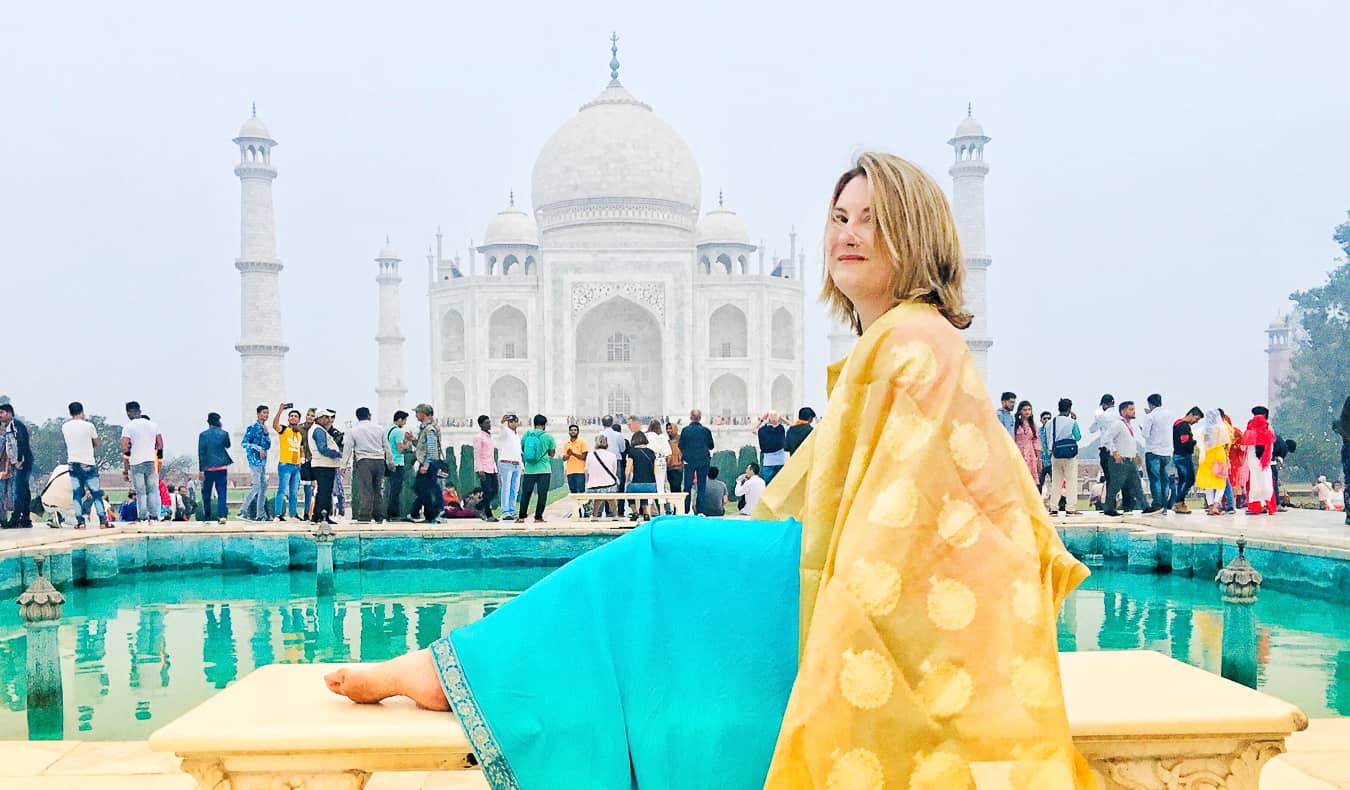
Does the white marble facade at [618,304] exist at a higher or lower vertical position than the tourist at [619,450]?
higher

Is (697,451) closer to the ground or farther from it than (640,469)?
farther from it

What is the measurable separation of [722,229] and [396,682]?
93.6ft

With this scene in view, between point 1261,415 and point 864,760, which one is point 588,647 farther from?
point 1261,415

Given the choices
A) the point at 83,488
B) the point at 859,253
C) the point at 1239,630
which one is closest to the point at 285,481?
the point at 83,488

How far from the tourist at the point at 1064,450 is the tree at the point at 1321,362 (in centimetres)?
1704

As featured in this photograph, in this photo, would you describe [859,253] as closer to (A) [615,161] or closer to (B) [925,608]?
(B) [925,608]

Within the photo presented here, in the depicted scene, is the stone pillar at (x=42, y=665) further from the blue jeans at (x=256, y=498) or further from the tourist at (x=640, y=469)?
the tourist at (x=640, y=469)

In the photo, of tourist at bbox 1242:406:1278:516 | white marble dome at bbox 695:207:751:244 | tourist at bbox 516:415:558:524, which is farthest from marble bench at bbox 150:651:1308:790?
white marble dome at bbox 695:207:751:244

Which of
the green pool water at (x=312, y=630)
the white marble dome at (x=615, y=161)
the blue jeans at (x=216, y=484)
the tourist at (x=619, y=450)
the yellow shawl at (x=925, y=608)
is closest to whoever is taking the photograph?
the yellow shawl at (x=925, y=608)

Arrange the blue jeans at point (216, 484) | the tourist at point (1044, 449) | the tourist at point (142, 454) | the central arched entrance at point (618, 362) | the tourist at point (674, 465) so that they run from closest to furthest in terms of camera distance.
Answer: the tourist at point (142, 454) → the blue jeans at point (216, 484) → the tourist at point (1044, 449) → the tourist at point (674, 465) → the central arched entrance at point (618, 362)

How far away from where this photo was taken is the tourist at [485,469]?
855 cm

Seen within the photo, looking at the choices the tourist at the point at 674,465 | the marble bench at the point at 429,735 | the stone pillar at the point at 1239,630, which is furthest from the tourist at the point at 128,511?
the stone pillar at the point at 1239,630

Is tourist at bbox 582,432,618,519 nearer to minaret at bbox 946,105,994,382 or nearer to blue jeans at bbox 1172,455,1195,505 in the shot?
blue jeans at bbox 1172,455,1195,505

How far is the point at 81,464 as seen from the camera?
25.3 feet
